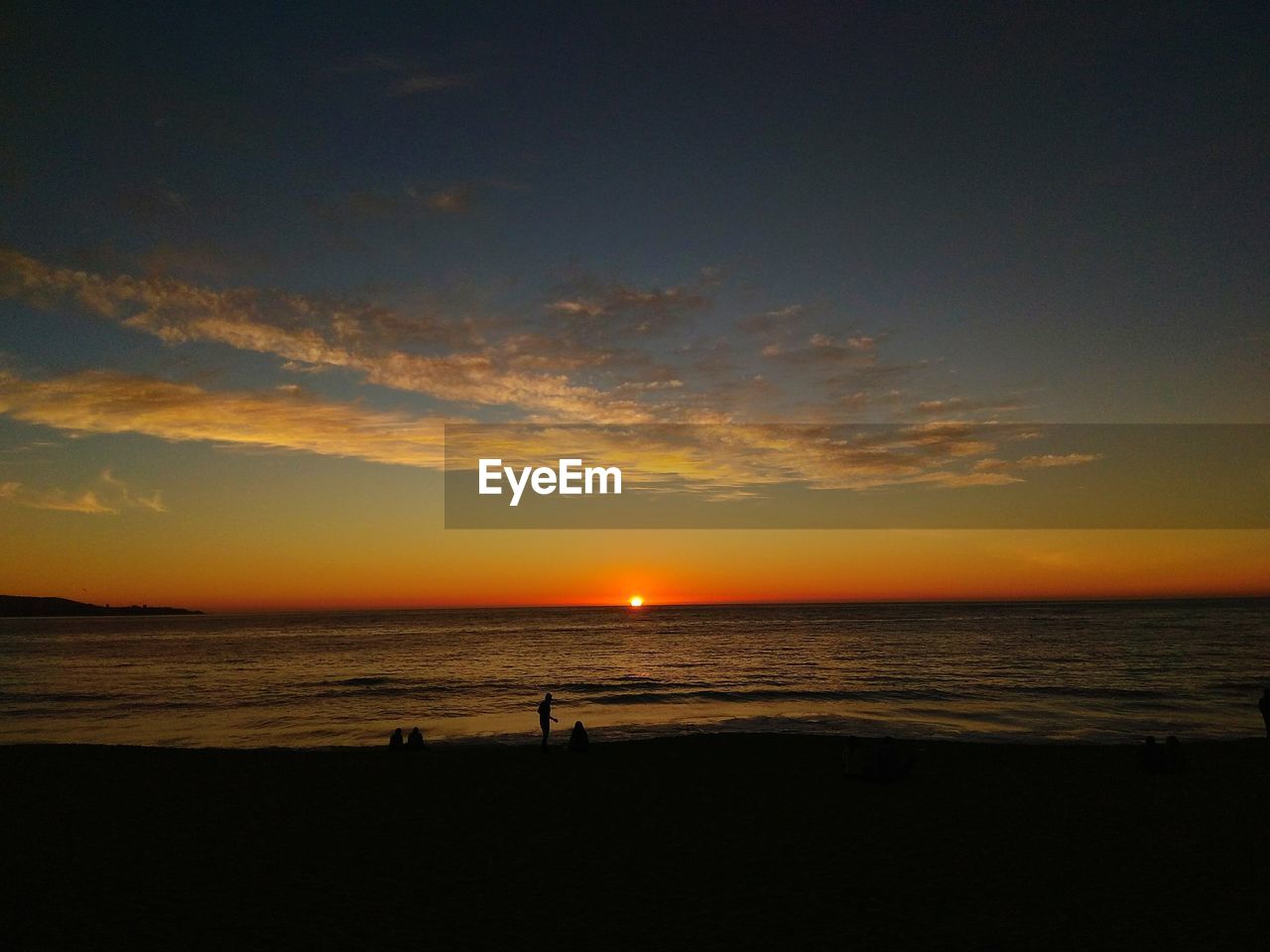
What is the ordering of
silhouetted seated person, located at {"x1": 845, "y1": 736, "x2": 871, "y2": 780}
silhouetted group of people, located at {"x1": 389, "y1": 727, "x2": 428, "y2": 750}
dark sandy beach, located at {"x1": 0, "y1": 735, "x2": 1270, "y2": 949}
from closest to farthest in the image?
dark sandy beach, located at {"x1": 0, "y1": 735, "x2": 1270, "y2": 949} < silhouetted seated person, located at {"x1": 845, "y1": 736, "x2": 871, "y2": 780} < silhouetted group of people, located at {"x1": 389, "y1": 727, "x2": 428, "y2": 750}

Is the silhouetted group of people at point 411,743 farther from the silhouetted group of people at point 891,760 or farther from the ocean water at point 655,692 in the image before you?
the silhouetted group of people at point 891,760

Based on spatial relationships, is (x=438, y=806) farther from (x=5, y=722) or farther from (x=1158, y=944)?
A: (x=5, y=722)

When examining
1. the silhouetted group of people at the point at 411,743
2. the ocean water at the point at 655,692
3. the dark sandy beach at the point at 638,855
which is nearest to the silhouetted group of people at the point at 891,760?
the dark sandy beach at the point at 638,855

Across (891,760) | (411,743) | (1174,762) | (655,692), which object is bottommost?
(655,692)

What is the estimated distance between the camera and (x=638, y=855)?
12.2 meters

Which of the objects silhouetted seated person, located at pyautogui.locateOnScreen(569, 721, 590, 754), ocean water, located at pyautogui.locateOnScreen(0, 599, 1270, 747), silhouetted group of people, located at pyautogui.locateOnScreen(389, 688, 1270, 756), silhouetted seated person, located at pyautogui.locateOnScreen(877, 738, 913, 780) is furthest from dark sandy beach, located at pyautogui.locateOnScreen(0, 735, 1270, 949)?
ocean water, located at pyautogui.locateOnScreen(0, 599, 1270, 747)

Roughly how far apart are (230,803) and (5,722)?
2612 cm

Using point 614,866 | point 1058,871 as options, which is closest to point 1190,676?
point 1058,871

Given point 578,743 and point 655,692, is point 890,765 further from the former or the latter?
point 655,692

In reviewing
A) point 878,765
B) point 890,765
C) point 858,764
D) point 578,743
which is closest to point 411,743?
point 578,743

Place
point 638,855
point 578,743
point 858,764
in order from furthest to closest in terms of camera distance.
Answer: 1. point 578,743
2. point 858,764
3. point 638,855

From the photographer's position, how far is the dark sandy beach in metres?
9.21

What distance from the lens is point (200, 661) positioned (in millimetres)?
69188

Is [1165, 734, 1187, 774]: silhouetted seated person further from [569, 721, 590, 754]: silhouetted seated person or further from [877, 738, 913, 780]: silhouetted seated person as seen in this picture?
[569, 721, 590, 754]: silhouetted seated person
